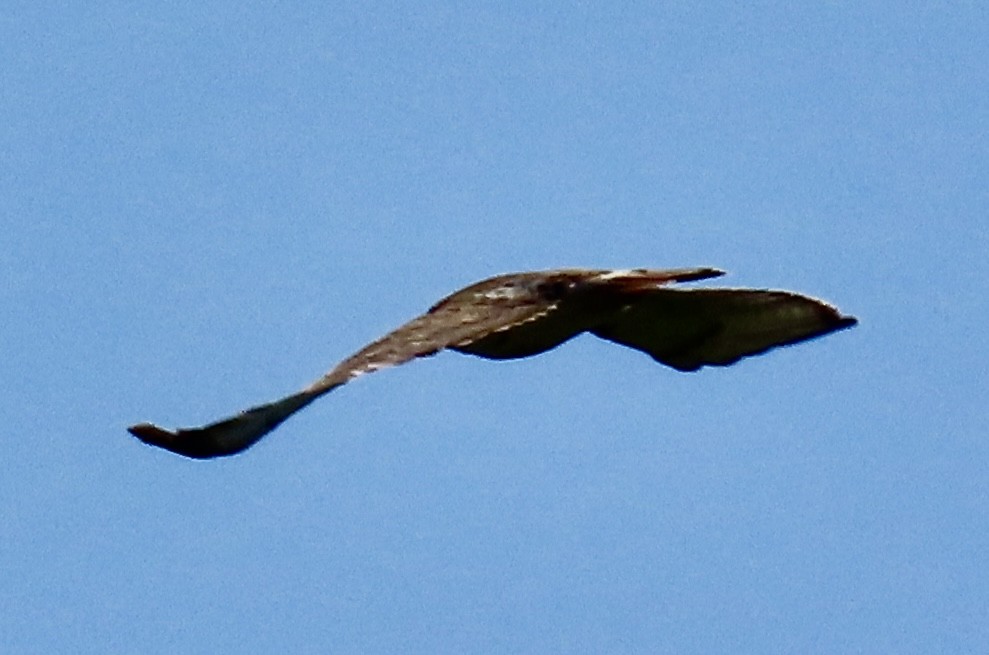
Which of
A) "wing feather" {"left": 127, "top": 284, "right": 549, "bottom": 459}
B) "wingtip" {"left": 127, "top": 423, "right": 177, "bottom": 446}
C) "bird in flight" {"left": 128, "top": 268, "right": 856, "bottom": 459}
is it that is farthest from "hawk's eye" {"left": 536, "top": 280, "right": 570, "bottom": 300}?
"wingtip" {"left": 127, "top": 423, "right": 177, "bottom": 446}

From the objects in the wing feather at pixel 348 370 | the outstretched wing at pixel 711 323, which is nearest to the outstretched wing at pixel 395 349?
the wing feather at pixel 348 370

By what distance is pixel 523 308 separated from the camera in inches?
499

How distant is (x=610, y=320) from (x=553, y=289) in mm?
884

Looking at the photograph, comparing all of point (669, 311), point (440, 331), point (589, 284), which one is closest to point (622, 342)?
point (669, 311)

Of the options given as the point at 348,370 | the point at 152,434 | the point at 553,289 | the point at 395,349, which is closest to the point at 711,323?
the point at 553,289

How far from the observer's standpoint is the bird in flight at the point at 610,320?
453 inches

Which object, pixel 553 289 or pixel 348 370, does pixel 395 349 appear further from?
pixel 553 289

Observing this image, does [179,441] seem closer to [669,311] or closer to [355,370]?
[355,370]

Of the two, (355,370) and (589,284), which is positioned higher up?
(589,284)

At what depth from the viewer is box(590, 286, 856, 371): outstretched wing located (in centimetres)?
1368

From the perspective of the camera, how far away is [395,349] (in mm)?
10898

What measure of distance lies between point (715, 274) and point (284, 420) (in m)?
3.87

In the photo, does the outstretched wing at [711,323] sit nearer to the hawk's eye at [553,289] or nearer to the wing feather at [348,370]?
the hawk's eye at [553,289]

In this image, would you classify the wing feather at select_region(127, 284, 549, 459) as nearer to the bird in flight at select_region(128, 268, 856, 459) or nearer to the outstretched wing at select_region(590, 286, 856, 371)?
the bird in flight at select_region(128, 268, 856, 459)
